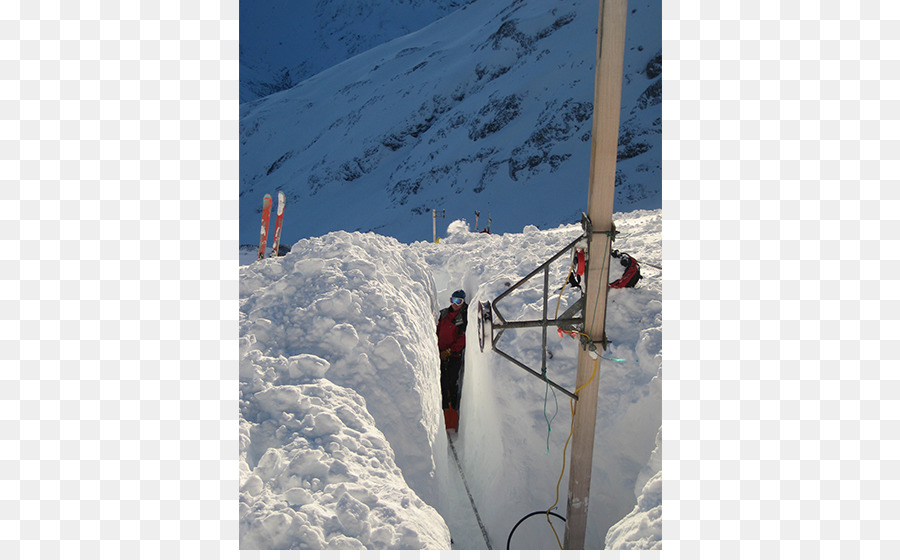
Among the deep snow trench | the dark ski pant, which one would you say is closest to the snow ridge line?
the deep snow trench

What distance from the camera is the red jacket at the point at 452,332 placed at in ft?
25.6

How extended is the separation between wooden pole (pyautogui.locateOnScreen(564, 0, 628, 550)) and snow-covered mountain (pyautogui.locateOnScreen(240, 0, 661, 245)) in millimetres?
22159

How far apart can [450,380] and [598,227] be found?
473cm

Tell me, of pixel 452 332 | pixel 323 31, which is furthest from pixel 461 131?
pixel 323 31

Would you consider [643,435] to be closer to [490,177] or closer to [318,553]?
[318,553]

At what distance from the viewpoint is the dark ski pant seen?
7797 mm

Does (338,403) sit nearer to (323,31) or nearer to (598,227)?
(598,227)

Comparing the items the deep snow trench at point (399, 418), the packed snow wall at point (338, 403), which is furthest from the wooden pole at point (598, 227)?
the packed snow wall at point (338, 403)

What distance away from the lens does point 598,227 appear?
3572mm

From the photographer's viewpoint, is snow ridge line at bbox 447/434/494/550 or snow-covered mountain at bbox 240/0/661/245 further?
snow-covered mountain at bbox 240/0/661/245

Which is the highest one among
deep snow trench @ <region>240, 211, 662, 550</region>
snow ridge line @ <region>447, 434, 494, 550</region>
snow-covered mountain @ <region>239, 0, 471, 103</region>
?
snow-covered mountain @ <region>239, 0, 471, 103</region>

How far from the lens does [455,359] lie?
784 cm

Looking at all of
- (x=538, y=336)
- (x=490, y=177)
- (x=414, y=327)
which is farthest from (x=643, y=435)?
(x=490, y=177)

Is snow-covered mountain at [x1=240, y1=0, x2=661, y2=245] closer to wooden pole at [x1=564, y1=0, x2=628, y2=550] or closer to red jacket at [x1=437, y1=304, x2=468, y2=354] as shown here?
red jacket at [x1=437, y1=304, x2=468, y2=354]
